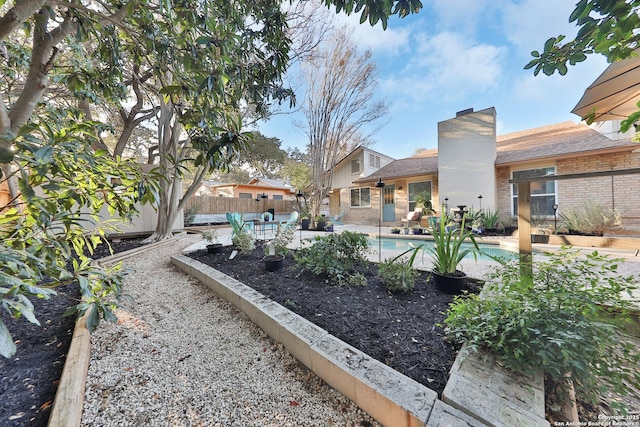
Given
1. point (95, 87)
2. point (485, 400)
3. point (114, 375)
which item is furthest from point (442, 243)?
point (95, 87)

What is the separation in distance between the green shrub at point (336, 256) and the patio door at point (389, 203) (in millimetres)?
8653

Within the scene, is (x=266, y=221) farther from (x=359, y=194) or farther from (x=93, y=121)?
(x=93, y=121)

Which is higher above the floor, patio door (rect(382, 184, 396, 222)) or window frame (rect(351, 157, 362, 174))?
window frame (rect(351, 157, 362, 174))

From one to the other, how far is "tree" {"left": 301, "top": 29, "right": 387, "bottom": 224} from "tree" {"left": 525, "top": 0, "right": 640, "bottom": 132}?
8610 millimetres

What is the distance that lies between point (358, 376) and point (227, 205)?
1336 cm

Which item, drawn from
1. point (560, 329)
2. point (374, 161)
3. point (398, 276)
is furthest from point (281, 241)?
point (374, 161)

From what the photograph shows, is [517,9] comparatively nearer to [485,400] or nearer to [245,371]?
[485,400]

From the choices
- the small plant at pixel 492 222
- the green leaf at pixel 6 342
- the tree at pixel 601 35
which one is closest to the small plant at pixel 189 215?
the green leaf at pixel 6 342

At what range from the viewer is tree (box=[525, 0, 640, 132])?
3.35 feet

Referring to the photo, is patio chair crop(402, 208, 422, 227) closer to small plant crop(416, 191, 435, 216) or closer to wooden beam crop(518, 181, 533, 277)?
small plant crop(416, 191, 435, 216)

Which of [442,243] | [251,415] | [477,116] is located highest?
[477,116]

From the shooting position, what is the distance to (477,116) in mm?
8523

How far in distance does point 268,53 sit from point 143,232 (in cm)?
645

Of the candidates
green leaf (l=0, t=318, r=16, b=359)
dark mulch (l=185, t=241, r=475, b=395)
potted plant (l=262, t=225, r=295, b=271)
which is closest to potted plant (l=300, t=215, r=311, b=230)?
potted plant (l=262, t=225, r=295, b=271)
